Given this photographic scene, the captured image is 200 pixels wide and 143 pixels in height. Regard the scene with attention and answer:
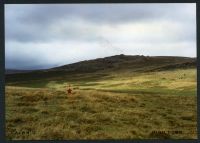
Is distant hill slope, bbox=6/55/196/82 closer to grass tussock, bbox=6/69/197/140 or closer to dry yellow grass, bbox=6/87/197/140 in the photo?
grass tussock, bbox=6/69/197/140

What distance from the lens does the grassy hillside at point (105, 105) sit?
1005 centimetres

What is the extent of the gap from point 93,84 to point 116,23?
3.23m

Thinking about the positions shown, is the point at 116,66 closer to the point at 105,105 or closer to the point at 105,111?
the point at 105,105

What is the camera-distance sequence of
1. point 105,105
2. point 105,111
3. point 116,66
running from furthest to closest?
point 116,66, point 105,105, point 105,111

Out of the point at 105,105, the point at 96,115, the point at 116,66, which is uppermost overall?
the point at 116,66

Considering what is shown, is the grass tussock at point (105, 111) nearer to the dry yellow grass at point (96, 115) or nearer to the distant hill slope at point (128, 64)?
the dry yellow grass at point (96, 115)

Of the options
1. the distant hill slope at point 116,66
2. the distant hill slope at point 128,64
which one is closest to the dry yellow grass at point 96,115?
the distant hill slope at point 116,66

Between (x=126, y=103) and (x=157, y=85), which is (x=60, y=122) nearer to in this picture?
(x=126, y=103)

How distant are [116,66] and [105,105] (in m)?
7.85

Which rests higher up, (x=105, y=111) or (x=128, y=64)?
(x=128, y=64)

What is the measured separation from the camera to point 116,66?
21.1 meters

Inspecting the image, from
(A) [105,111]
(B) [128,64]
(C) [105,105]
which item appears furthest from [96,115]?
(B) [128,64]

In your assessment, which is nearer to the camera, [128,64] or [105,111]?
[105,111]

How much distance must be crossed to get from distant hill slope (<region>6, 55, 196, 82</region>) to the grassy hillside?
75 mm
